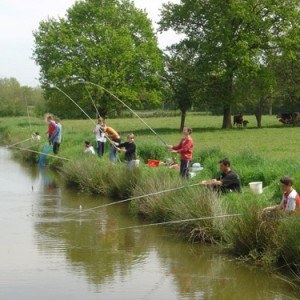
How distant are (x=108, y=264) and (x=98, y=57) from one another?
3000 centimetres

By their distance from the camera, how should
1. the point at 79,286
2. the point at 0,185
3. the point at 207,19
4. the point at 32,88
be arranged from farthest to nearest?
the point at 32,88, the point at 207,19, the point at 0,185, the point at 79,286

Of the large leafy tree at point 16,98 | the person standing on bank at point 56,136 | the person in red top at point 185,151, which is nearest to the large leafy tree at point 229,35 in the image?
the person standing on bank at point 56,136

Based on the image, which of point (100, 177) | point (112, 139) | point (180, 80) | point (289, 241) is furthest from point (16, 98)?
point (289, 241)

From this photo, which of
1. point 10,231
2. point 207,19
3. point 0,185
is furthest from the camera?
point 207,19

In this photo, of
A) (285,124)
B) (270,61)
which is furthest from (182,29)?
(285,124)

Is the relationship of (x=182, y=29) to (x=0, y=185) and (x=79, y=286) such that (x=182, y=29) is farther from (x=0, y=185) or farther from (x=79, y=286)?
(x=79, y=286)

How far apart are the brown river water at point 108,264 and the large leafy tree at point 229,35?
71.9 ft

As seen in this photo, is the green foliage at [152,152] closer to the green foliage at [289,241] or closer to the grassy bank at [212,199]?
the grassy bank at [212,199]

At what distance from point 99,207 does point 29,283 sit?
5.67 metres

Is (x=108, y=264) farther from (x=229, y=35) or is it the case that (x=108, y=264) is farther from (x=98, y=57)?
(x=98, y=57)

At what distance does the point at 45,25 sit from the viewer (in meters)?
40.9

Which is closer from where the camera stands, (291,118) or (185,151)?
(185,151)

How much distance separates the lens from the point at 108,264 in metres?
9.37

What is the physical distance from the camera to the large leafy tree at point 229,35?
3366cm
